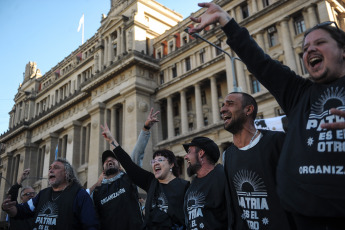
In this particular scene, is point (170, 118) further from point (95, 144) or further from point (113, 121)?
point (95, 144)

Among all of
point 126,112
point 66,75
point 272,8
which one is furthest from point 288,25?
point 66,75

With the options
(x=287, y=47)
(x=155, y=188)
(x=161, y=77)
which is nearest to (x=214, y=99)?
(x=287, y=47)

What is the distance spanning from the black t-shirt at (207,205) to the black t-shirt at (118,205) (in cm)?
147

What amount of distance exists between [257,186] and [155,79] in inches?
1131

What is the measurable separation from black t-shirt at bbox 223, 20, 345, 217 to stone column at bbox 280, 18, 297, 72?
19.0m

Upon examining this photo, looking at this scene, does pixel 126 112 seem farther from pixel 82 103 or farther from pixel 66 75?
pixel 66 75

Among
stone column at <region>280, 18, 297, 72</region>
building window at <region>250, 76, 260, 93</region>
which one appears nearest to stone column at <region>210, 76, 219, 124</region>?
building window at <region>250, 76, 260, 93</region>

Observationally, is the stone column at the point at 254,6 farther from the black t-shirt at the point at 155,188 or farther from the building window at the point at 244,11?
the black t-shirt at the point at 155,188

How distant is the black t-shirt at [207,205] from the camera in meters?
3.75

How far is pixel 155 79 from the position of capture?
3117 centimetres

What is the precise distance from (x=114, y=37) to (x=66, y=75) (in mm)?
13733

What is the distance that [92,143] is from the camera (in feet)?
105

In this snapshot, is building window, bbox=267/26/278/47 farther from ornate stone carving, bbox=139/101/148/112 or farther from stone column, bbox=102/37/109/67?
stone column, bbox=102/37/109/67

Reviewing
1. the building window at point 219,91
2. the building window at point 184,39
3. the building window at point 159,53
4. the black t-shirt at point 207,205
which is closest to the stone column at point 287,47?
the building window at point 219,91
